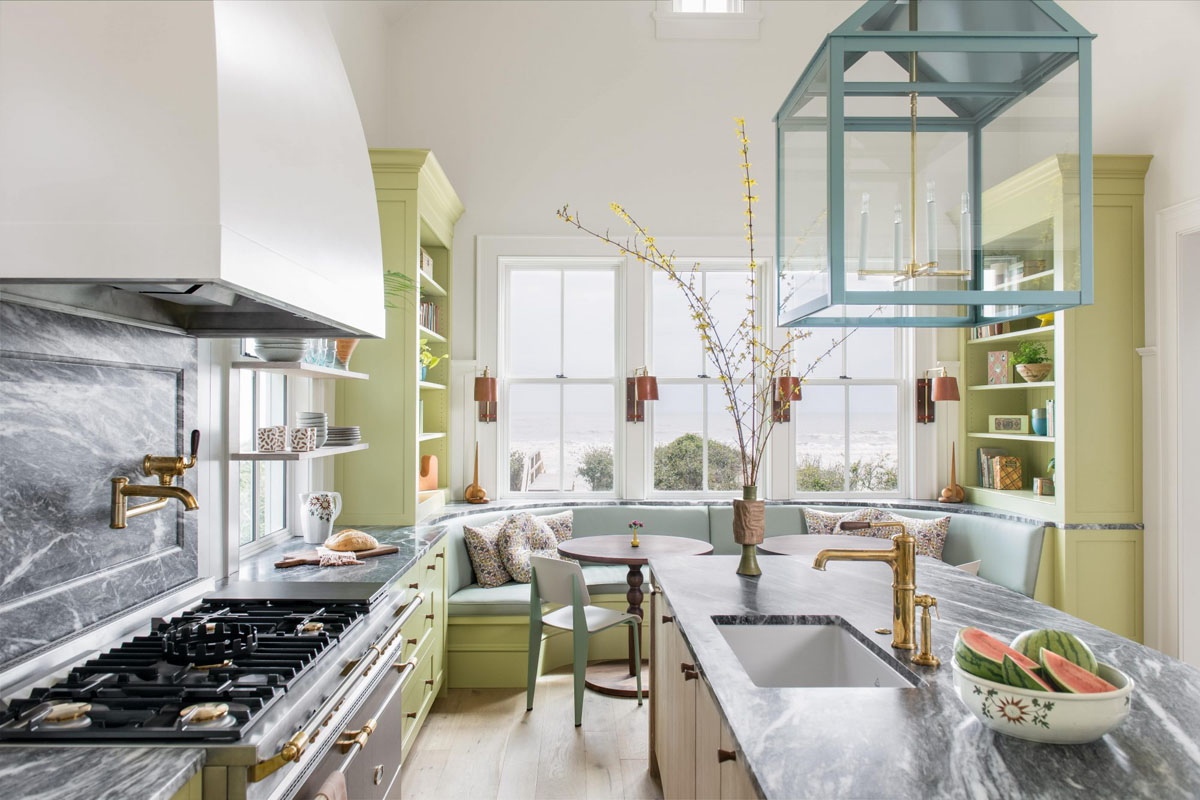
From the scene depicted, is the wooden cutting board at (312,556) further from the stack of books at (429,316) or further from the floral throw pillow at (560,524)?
the stack of books at (429,316)

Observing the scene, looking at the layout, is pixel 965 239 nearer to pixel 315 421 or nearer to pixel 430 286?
pixel 315 421

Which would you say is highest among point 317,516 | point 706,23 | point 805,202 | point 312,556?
point 706,23

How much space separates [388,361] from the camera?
4.04 meters

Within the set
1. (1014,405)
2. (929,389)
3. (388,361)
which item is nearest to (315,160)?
(388,361)

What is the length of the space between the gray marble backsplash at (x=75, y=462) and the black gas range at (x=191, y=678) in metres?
0.14

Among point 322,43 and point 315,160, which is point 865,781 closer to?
point 315,160

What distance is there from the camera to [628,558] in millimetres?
3727

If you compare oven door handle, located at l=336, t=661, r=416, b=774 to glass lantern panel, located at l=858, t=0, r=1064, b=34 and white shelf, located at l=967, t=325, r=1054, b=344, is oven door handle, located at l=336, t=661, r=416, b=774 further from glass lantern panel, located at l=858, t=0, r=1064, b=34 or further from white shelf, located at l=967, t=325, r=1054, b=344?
white shelf, located at l=967, t=325, r=1054, b=344

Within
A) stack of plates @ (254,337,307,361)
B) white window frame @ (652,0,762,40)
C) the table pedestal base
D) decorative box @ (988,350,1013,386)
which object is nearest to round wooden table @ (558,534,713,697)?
the table pedestal base

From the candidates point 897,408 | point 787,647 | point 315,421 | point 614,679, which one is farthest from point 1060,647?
point 897,408

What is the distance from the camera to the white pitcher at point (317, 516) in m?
3.41

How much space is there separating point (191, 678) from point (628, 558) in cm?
237

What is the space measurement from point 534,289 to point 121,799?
434 centimetres

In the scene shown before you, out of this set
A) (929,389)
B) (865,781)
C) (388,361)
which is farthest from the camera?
(929,389)
